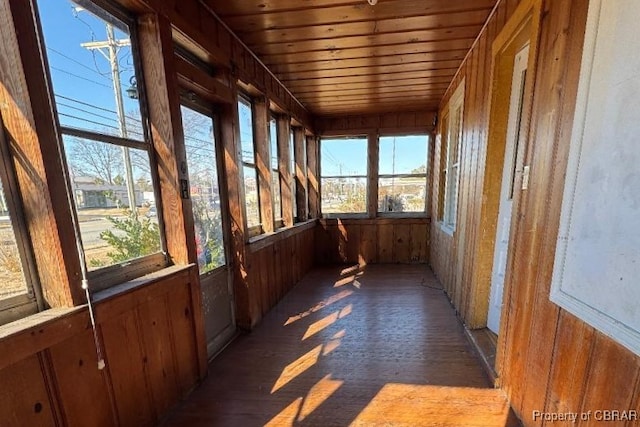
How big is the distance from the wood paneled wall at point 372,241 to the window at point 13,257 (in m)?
Answer: 3.71

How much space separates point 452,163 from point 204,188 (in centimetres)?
281

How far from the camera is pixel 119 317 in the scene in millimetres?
1186

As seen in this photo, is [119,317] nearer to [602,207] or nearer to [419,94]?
[602,207]

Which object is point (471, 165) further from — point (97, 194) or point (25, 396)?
point (25, 396)

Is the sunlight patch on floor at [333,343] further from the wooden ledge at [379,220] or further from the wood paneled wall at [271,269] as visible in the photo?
the wooden ledge at [379,220]

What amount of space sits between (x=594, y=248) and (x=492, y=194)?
3.74ft

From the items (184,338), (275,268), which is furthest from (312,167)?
(184,338)

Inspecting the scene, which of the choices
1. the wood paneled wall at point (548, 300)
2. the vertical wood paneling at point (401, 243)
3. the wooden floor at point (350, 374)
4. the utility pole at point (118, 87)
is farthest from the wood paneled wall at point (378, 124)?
the utility pole at point (118, 87)

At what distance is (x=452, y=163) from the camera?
3.19m

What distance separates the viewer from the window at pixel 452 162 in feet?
9.54

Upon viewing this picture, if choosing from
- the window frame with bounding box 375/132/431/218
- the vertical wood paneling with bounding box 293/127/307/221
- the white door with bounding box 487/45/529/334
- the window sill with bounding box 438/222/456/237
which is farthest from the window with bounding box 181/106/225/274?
the window frame with bounding box 375/132/431/218

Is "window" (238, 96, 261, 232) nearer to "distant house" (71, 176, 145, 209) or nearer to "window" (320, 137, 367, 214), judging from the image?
"distant house" (71, 176, 145, 209)

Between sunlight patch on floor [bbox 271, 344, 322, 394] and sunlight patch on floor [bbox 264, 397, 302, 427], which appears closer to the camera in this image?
sunlight patch on floor [bbox 264, 397, 302, 427]

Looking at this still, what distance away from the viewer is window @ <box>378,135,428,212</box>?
4.27 meters
